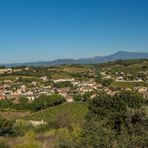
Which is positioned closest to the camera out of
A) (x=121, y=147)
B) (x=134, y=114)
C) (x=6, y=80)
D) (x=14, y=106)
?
(x=121, y=147)

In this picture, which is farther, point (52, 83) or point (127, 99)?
point (52, 83)

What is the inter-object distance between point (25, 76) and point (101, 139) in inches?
4120

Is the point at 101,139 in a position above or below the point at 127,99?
above

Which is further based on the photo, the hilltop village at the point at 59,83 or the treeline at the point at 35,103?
the hilltop village at the point at 59,83

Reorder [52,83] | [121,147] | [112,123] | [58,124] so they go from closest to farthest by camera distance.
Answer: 1. [121,147]
2. [112,123]
3. [58,124]
4. [52,83]

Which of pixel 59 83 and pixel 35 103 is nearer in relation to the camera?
pixel 35 103

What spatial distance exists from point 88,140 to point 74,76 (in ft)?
339

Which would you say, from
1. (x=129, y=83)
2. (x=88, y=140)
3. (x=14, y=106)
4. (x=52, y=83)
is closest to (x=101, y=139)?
(x=88, y=140)

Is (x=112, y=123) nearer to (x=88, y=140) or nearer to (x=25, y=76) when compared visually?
(x=88, y=140)

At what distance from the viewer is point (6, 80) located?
4350 inches

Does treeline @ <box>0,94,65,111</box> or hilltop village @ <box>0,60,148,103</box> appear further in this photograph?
hilltop village @ <box>0,60,148,103</box>

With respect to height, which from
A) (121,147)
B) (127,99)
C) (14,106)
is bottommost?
(14,106)

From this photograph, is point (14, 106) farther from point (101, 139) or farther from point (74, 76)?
point (101, 139)

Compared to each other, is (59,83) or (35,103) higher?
(59,83)
